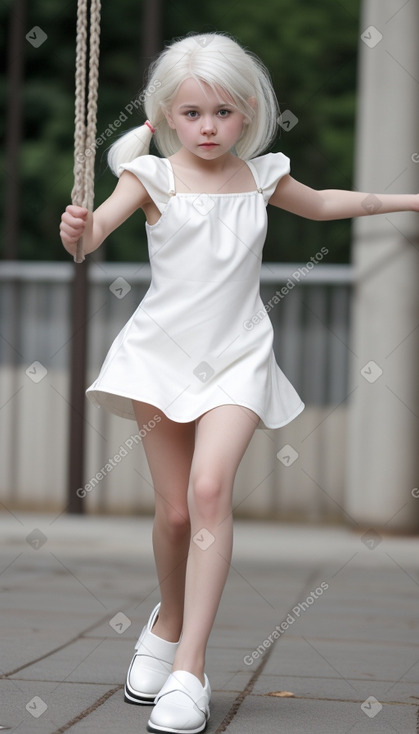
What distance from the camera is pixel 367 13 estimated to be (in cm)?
589

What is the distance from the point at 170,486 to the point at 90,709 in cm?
54

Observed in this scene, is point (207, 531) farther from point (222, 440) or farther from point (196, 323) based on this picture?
point (196, 323)

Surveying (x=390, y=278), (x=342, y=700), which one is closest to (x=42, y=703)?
(x=342, y=700)

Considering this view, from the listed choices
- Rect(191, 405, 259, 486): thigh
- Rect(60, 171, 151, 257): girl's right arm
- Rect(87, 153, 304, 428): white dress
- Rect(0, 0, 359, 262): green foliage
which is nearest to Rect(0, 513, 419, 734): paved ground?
Rect(191, 405, 259, 486): thigh

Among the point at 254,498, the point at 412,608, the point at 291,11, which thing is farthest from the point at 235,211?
the point at 291,11

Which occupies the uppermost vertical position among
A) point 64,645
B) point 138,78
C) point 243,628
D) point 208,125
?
point 138,78

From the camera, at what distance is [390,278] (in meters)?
5.87

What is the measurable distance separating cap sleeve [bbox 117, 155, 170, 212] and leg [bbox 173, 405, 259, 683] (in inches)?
20.8

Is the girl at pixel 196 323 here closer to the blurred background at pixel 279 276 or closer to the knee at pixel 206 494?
the knee at pixel 206 494

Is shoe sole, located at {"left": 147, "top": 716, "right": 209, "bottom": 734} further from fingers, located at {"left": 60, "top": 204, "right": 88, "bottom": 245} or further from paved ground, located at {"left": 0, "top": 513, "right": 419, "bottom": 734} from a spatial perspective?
fingers, located at {"left": 60, "top": 204, "right": 88, "bottom": 245}

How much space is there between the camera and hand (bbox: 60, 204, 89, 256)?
2562 millimetres

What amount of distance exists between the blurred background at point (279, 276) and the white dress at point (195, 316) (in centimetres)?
321

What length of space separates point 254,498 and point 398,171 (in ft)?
6.20

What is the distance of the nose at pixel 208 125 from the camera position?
2.69 m
